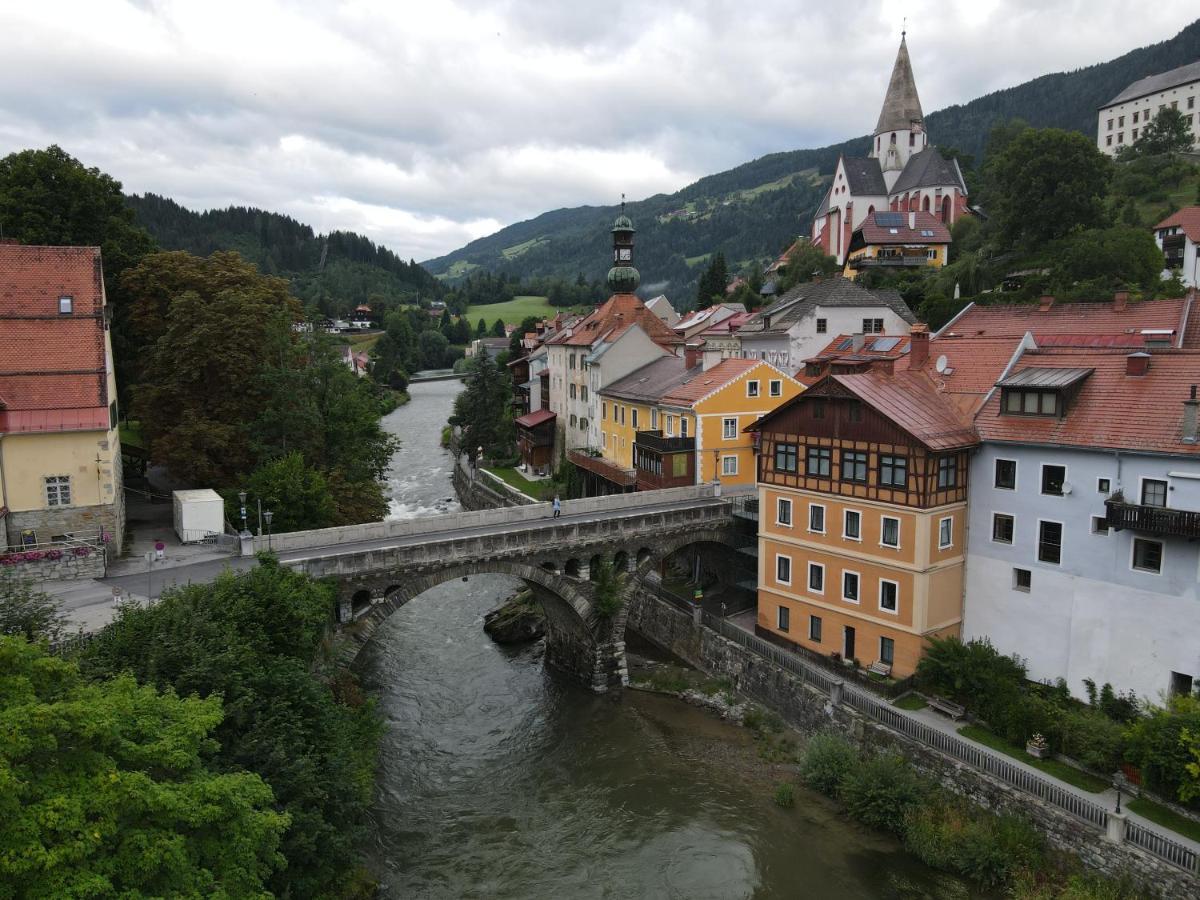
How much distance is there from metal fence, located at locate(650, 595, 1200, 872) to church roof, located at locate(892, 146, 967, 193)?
7098 cm

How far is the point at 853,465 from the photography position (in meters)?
30.2

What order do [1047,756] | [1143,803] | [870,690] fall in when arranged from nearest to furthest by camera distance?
[1143,803]
[1047,756]
[870,690]

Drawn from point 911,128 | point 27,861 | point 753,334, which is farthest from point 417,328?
point 27,861

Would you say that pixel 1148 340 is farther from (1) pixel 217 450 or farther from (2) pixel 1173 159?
(2) pixel 1173 159

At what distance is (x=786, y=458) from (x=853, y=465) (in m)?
3.49

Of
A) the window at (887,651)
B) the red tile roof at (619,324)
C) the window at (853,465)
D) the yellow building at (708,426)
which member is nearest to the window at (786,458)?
the window at (853,465)

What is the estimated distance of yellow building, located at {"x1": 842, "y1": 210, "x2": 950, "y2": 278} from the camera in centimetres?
7436

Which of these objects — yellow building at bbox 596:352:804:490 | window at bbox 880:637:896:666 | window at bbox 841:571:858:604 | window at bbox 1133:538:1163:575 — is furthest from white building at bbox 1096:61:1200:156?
window at bbox 880:637:896:666

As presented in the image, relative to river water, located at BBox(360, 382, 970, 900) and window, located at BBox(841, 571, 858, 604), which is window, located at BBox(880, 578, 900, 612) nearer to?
window, located at BBox(841, 571, 858, 604)

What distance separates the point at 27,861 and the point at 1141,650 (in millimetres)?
28234

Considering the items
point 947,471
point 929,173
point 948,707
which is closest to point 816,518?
point 947,471

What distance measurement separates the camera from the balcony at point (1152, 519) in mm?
22766

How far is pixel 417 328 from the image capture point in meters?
187

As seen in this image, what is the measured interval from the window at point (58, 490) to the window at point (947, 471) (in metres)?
31.2
